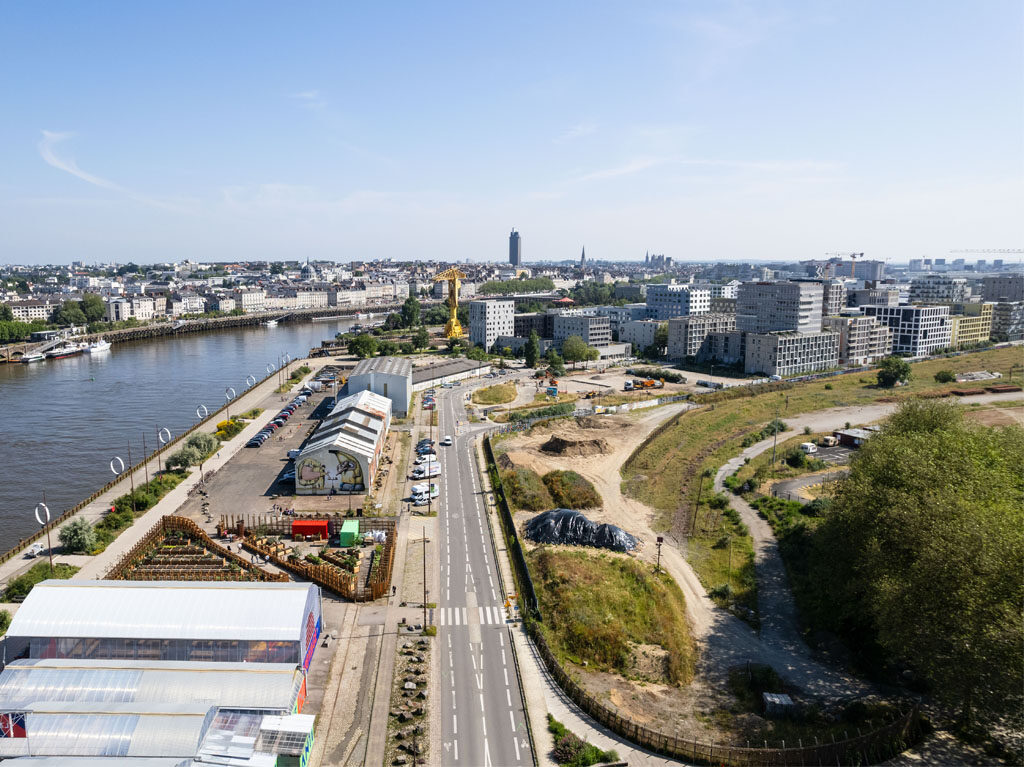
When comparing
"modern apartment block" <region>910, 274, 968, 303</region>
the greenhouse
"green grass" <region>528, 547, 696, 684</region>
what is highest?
"modern apartment block" <region>910, 274, 968, 303</region>

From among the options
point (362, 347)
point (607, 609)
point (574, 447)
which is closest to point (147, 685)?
point (607, 609)

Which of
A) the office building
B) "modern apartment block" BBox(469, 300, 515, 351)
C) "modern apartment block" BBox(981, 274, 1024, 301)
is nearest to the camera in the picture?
"modern apartment block" BBox(469, 300, 515, 351)

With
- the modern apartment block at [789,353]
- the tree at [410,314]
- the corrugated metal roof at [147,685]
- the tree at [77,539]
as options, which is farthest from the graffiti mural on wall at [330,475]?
the tree at [410,314]

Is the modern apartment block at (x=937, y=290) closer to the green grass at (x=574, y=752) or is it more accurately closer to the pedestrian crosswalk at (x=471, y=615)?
the pedestrian crosswalk at (x=471, y=615)

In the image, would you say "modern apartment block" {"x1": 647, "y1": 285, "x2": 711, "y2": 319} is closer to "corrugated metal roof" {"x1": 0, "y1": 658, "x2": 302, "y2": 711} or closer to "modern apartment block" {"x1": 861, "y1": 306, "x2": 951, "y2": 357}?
"modern apartment block" {"x1": 861, "y1": 306, "x2": 951, "y2": 357}

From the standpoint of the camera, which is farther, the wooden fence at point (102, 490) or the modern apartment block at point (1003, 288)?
the modern apartment block at point (1003, 288)


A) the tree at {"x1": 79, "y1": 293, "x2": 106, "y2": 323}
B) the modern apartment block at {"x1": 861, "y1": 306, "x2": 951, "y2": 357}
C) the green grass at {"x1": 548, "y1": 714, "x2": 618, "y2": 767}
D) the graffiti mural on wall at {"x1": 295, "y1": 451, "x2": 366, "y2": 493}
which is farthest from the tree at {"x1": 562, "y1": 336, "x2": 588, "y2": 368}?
the tree at {"x1": 79, "y1": 293, "x2": 106, "y2": 323}
